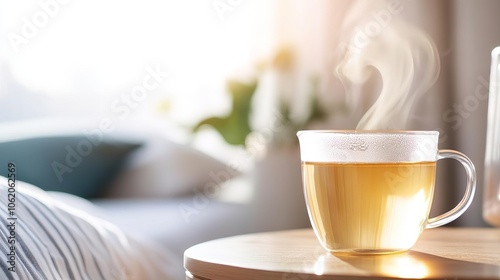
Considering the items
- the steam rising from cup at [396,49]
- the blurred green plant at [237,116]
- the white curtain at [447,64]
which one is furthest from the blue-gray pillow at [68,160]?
the steam rising from cup at [396,49]

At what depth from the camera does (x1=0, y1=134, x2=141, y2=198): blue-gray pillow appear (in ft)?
6.99

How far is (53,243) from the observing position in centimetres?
103

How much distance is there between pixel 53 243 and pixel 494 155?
675 millimetres

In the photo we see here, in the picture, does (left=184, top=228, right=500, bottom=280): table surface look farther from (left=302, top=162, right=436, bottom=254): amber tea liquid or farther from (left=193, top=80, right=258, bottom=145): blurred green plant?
(left=193, top=80, right=258, bottom=145): blurred green plant

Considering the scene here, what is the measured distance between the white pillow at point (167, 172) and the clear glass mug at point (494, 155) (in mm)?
1271

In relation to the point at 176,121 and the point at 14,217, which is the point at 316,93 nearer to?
the point at 176,121

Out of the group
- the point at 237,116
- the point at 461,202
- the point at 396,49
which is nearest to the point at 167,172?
the point at 237,116

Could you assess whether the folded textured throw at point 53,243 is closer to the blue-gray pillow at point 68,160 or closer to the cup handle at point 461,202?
the cup handle at point 461,202

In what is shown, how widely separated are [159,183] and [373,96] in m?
0.72

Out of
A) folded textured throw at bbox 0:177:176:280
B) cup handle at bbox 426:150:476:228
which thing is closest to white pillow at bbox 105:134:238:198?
folded textured throw at bbox 0:177:176:280

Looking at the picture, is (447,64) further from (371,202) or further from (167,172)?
(371,202)

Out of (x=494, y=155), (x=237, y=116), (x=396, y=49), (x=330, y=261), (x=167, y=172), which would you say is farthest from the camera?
(x=237, y=116)

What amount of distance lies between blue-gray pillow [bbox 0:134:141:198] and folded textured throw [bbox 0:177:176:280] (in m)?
0.88

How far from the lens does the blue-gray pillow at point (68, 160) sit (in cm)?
213
